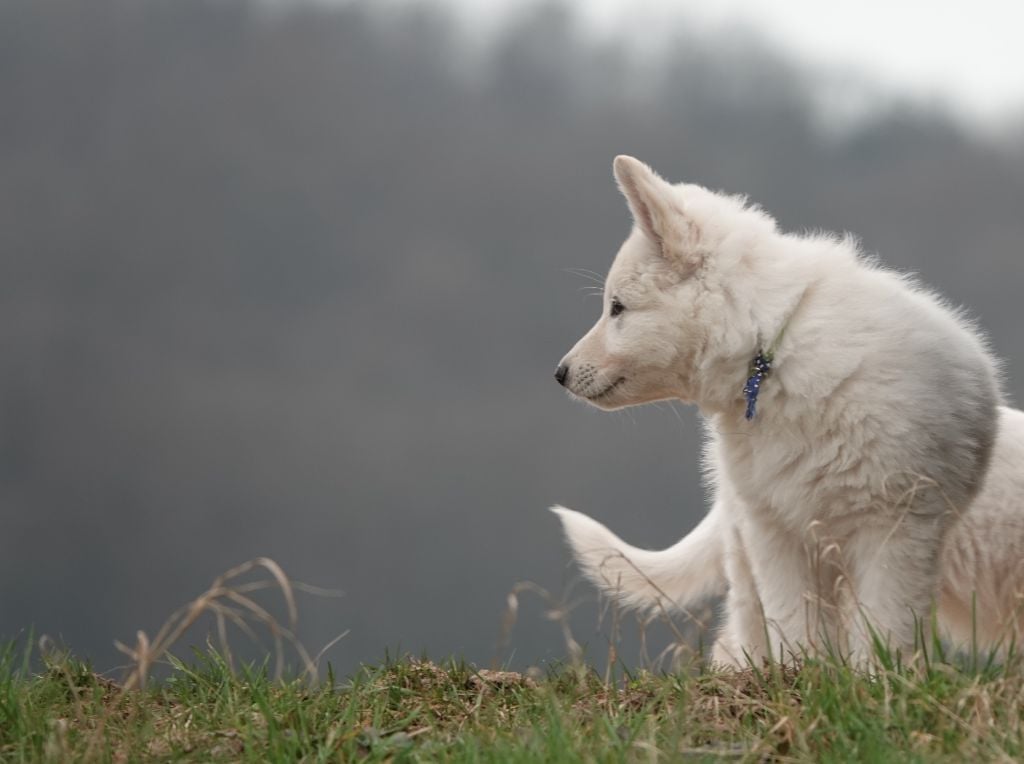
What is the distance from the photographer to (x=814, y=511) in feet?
14.6

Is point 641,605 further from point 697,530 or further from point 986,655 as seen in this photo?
point 986,655

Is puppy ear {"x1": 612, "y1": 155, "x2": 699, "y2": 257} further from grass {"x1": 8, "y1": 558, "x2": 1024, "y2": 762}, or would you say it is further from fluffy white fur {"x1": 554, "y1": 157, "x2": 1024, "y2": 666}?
grass {"x1": 8, "y1": 558, "x2": 1024, "y2": 762}

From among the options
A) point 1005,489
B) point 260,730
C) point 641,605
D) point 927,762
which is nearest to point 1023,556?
point 1005,489

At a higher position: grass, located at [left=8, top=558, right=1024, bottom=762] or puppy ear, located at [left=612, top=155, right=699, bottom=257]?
puppy ear, located at [left=612, top=155, right=699, bottom=257]

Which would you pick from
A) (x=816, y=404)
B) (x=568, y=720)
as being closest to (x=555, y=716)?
(x=568, y=720)

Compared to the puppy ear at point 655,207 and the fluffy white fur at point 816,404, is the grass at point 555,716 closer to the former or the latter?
the fluffy white fur at point 816,404

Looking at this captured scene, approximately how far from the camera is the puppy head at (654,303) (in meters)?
4.64

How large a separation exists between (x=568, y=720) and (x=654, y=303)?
1.95 meters

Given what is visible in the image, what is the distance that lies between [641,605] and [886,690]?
8.14 feet

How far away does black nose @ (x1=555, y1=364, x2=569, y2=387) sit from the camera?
194 inches

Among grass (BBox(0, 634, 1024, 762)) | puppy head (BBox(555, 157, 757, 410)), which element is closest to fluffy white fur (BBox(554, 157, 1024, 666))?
puppy head (BBox(555, 157, 757, 410))

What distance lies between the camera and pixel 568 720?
10.7 feet

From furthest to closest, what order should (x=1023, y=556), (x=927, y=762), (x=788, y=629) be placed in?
(x=1023, y=556) → (x=788, y=629) → (x=927, y=762)

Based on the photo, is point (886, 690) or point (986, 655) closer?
point (886, 690)
